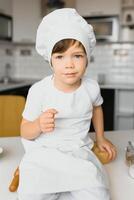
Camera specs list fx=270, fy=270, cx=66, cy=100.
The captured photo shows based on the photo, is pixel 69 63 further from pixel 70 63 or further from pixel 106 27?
pixel 106 27

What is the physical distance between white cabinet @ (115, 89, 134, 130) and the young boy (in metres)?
2.63

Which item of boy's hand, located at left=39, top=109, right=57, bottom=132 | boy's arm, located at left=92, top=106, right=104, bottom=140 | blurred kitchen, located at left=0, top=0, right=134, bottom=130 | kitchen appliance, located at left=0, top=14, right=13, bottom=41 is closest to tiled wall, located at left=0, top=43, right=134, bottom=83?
blurred kitchen, located at left=0, top=0, right=134, bottom=130

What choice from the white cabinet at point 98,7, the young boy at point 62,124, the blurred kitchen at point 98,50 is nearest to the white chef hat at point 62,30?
the young boy at point 62,124

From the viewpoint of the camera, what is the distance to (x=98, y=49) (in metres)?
3.64

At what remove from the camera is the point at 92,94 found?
0.85 meters

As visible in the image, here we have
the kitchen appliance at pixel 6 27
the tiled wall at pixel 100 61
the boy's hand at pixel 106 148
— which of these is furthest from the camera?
the tiled wall at pixel 100 61

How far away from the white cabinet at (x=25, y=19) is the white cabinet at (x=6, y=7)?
0.07 metres

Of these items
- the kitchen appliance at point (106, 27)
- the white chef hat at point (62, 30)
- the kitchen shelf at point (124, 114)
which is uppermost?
the kitchen appliance at point (106, 27)

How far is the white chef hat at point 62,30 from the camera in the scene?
0.68 metres

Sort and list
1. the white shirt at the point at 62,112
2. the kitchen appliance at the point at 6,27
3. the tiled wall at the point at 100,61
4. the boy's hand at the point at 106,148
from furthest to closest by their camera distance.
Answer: the tiled wall at the point at 100,61
the kitchen appliance at the point at 6,27
the boy's hand at the point at 106,148
the white shirt at the point at 62,112

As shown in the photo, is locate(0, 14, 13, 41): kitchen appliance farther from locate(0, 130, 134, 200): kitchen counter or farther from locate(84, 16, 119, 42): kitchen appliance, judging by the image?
locate(0, 130, 134, 200): kitchen counter

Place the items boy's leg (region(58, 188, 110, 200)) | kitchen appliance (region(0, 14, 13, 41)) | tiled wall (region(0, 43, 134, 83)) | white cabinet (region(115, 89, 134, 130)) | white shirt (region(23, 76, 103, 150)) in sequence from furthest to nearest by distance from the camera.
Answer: tiled wall (region(0, 43, 134, 83)) → white cabinet (region(115, 89, 134, 130)) → kitchen appliance (region(0, 14, 13, 41)) → white shirt (region(23, 76, 103, 150)) → boy's leg (region(58, 188, 110, 200))

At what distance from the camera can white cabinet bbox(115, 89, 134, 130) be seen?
11.2 ft

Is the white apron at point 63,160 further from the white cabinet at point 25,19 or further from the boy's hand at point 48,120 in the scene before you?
the white cabinet at point 25,19
